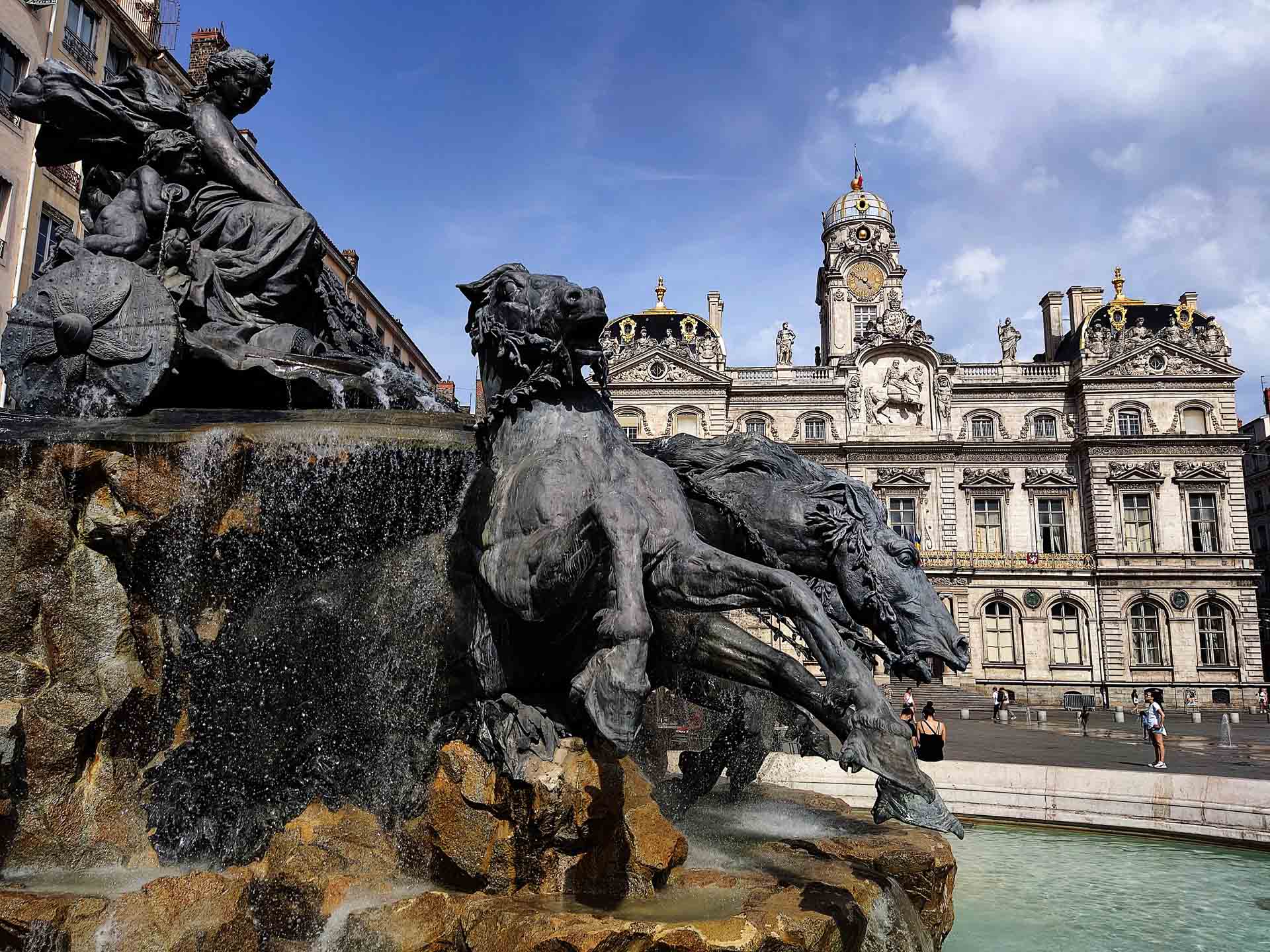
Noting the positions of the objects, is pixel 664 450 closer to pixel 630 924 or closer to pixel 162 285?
pixel 630 924

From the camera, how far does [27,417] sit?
494 cm

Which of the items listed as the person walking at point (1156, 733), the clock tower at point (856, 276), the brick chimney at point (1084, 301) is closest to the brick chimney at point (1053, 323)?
the brick chimney at point (1084, 301)

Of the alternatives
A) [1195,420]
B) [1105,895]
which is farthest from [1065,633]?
[1105,895]

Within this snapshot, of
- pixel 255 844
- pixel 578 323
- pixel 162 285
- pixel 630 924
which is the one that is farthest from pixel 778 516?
pixel 162 285

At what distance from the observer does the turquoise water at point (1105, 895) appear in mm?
5137

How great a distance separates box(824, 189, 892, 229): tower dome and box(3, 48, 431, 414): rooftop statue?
4543 centimetres

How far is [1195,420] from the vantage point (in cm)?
4091

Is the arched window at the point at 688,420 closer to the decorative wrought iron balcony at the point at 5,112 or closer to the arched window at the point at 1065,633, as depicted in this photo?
the arched window at the point at 1065,633

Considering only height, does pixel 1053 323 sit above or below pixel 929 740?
above

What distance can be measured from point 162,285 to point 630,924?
4841 millimetres

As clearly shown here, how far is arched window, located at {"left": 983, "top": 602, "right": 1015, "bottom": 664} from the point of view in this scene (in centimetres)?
3894

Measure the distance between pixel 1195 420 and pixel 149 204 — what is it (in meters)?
45.3

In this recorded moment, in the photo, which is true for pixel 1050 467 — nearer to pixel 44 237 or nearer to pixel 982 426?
pixel 982 426

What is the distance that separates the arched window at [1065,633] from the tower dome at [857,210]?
21967 millimetres
